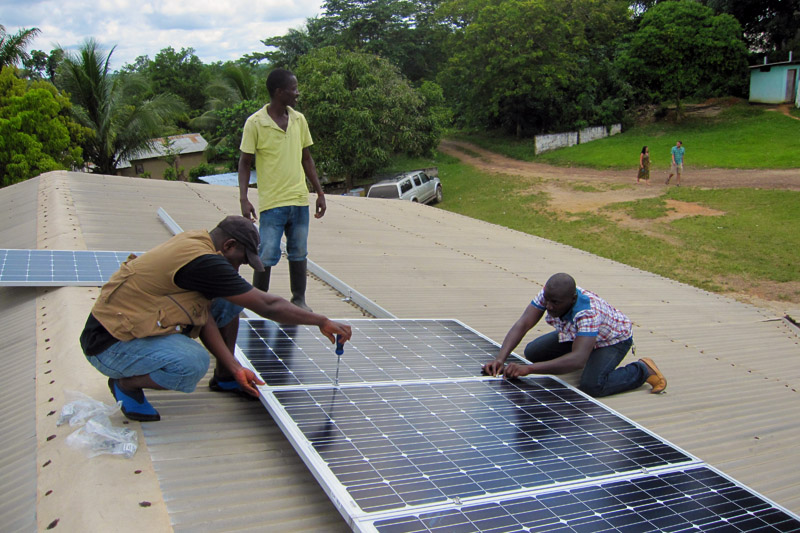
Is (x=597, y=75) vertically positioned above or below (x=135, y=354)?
above

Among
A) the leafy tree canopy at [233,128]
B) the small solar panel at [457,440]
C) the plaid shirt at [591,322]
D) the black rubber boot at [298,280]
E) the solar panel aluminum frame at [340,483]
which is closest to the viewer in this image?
the solar panel aluminum frame at [340,483]

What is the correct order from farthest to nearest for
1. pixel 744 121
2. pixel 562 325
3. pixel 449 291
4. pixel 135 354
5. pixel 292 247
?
pixel 744 121 → pixel 449 291 → pixel 292 247 → pixel 562 325 → pixel 135 354

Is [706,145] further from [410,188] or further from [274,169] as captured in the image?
[274,169]

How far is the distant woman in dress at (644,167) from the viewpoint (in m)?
28.1

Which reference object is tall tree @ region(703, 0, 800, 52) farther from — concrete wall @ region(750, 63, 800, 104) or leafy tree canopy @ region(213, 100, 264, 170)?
leafy tree canopy @ region(213, 100, 264, 170)

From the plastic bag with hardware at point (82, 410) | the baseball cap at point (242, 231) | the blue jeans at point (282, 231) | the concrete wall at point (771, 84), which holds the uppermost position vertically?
the concrete wall at point (771, 84)

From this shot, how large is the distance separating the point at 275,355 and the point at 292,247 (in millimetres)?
1947

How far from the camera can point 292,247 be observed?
615 cm

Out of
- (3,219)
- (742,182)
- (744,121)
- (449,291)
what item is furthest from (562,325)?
(744,121)

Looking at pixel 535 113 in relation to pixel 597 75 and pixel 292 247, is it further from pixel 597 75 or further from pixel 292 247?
pixel 292 247

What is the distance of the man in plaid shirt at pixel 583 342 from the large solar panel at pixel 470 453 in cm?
27

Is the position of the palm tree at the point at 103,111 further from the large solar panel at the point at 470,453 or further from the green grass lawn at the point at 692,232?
the large solar panel at the point at 470,453

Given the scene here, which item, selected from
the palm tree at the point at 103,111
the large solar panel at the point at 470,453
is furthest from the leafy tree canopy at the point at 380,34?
the large solar panel at the point at 470,453

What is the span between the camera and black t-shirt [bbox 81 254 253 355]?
3557mm
